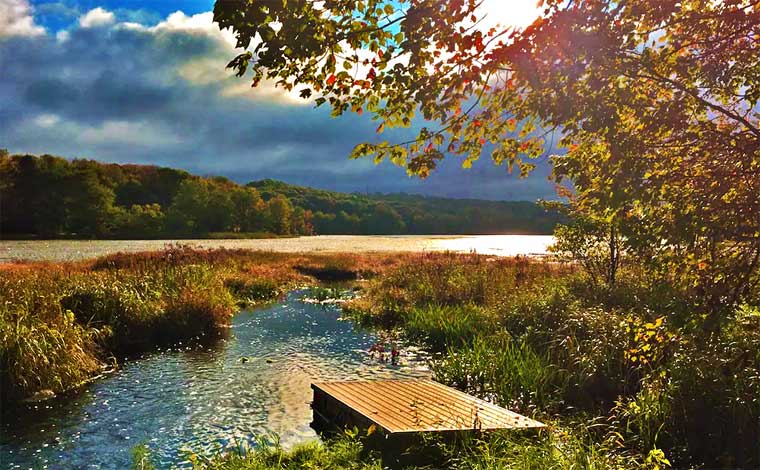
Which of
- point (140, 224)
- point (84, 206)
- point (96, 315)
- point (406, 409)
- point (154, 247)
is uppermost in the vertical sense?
point (84, 206)

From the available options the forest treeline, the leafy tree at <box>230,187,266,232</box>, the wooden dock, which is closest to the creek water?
the wooden dock

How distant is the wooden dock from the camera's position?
346 inches

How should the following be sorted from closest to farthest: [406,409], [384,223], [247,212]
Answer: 1. [406,409]
2. [247,212]
3. [384,223]

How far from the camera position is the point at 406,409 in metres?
9.69

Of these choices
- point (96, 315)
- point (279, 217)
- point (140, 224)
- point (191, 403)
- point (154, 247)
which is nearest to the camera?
point (191, 403)

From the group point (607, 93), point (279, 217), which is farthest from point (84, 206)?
point (607, 93)

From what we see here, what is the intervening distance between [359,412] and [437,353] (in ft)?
25.0

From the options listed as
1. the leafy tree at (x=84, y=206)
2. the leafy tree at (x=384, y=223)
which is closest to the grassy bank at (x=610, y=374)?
the leafy tree at (x=84, y=206)

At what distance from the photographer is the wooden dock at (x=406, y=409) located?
28.8 ft

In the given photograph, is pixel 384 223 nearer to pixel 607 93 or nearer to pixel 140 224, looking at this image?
pixel 140 224

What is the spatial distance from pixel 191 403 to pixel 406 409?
485cm

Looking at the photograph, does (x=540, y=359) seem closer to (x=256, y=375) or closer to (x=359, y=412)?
(x=359, y=412)

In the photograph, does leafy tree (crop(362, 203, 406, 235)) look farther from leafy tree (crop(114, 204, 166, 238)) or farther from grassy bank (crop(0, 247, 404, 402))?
grassy bank (crop(0, 247, 404, 402))

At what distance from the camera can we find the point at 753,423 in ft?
26.7
